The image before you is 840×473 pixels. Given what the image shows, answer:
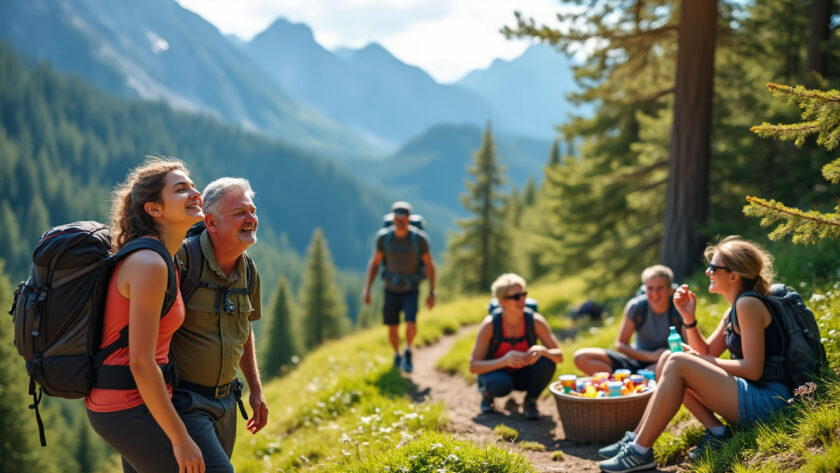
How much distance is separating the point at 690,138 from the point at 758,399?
22.7ft

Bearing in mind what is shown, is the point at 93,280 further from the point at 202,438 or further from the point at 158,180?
the point at 202,438

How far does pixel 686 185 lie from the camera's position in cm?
1012

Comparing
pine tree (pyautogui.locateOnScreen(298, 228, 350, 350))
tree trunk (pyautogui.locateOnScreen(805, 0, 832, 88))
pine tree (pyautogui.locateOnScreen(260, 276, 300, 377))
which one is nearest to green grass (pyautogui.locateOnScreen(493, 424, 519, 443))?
tree trunk (pyautogui.locateOnScreen(805, 0, 832, 88))

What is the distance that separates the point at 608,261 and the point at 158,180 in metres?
12.4

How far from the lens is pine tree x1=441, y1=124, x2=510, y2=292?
105 ft

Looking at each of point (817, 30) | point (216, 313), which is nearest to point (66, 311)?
point (216, 313)

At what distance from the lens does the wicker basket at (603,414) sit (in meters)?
5.12

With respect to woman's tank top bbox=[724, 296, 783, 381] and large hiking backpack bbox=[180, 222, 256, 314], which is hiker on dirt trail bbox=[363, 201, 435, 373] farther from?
large hiking backpack bbox=[180, 222, 256, 314]

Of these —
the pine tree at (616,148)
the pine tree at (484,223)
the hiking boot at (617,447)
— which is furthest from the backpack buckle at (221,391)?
the pine tree at (484,223)

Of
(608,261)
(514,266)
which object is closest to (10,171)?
(514,266)

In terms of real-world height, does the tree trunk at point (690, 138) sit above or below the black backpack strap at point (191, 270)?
above

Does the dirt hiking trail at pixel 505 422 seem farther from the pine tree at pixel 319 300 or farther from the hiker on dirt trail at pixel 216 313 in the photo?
the pine tree at pixel 319 300

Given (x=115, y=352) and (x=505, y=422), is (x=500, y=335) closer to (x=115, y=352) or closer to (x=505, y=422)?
(x=505, y=422)

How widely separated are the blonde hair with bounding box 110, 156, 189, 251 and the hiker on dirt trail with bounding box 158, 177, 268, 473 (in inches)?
18.9
